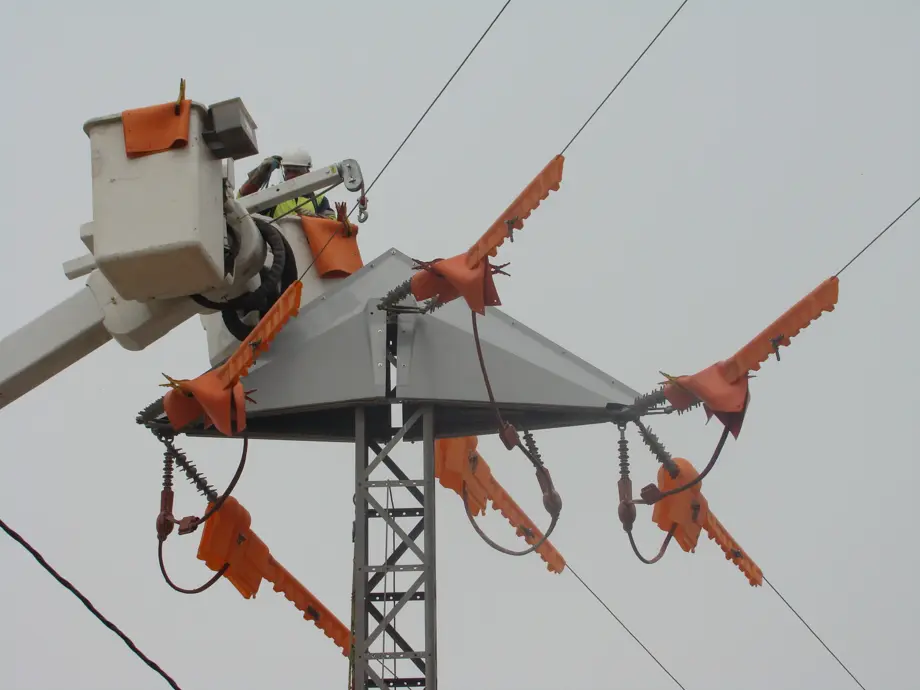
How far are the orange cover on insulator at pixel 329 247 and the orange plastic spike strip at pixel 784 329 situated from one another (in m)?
3.94

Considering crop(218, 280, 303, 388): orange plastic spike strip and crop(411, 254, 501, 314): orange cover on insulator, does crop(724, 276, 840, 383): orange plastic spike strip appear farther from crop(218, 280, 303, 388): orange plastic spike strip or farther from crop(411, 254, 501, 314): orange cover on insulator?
crop(218, 280, 303, 388): orange plastic spike strip

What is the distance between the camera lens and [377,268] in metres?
13.9

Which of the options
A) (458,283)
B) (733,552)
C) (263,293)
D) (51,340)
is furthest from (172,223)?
(733,552)

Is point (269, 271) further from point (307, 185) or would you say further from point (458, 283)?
point (458, 283)

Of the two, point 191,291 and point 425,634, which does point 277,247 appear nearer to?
point 191,291

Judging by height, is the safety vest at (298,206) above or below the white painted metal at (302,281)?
above

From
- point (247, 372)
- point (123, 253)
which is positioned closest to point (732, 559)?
point (247, 372)

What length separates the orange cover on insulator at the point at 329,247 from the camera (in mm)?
14578

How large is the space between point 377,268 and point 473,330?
50.8 inches

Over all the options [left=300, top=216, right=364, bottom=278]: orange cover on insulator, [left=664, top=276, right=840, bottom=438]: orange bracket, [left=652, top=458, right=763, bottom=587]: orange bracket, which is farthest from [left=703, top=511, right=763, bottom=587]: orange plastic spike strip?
[left=300, top=216, right=364, bottom=278]: orange cover on insulator

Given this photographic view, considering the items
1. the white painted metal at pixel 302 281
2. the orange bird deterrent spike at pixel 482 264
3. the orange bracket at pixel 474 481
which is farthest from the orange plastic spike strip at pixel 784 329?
the white painted metal at pixel 302 281

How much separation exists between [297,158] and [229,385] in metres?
4.16

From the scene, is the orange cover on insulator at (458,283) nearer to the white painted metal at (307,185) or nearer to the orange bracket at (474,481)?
the white painted metal at (307,185)

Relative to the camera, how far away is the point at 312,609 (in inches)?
589
